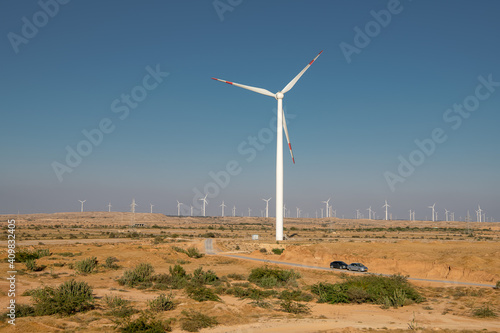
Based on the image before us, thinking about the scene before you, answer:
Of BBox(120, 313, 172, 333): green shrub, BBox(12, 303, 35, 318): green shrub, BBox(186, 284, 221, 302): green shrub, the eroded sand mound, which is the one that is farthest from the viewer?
the eroded sand mound

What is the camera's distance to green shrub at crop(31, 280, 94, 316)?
2366cm

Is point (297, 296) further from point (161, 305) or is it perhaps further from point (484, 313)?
point (484, 313)

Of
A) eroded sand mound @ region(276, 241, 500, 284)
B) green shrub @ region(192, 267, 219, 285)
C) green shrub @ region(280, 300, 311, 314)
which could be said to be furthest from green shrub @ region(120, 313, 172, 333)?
eroded sand mound @ region(276, 241, 500, 284)

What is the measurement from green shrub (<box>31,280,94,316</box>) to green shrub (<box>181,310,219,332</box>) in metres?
6.57

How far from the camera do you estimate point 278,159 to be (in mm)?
84000

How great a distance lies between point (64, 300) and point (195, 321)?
8537 millimetres

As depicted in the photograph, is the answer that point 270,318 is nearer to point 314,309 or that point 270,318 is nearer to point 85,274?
point 314,309

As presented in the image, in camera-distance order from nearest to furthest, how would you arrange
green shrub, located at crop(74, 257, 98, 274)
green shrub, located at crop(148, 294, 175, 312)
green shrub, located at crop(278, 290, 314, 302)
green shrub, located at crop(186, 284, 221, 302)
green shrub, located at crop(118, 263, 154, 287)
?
1. green shrub, located at crop(148, 294, 175, 312)
2. green shrub, located at crop(186, 284, 221, 302)
3. green shrub, located at crop(278, 290, 314, 302)
4. green shrub, located at crop(118, 263, 154, 287)
5. green shrub, located at crop(74, 257, 98, 274)

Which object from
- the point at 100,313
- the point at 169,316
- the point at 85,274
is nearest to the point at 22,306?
the point at 100,313

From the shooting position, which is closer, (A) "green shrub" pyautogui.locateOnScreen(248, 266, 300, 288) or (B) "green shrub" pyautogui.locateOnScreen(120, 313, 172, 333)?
(B) "green shrub" pyautogui.locateOnScreen(120, 313, 172, 333)

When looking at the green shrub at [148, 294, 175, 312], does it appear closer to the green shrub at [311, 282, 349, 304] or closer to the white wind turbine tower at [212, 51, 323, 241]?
the green shrub at [311, 282, 349, 304]

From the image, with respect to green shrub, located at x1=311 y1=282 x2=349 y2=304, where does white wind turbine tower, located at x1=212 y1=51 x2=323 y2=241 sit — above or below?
above

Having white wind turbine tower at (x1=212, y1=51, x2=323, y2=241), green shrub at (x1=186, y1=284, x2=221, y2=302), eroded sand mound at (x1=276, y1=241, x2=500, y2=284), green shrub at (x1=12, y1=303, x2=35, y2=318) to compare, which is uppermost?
white wind turbine tower at (x1=212, y1=51, x2=323, y2=241)

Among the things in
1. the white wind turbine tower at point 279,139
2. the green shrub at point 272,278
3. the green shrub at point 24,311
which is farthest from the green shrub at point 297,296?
the white wind turbine tower at point 279,139
